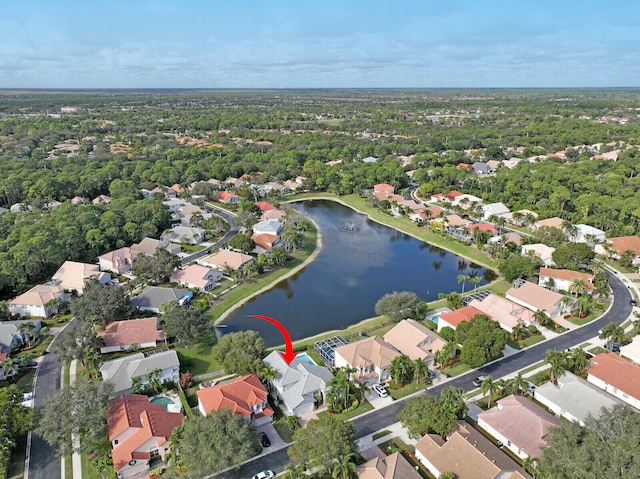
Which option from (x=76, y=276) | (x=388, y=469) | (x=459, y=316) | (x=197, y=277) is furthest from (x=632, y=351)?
(x=76, y=276)

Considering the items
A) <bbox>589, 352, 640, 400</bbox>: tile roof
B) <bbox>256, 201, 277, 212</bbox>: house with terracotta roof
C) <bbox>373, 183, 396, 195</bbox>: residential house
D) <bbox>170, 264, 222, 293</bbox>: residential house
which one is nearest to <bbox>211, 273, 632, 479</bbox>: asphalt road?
<bbox>589, 352, 640, 400</bbox>: tile roof

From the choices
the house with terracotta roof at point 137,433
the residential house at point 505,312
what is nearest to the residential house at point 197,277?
the house with terracotta roof at point 137,433

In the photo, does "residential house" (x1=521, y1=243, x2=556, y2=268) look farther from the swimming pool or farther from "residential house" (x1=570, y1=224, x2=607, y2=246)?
the swimming pool

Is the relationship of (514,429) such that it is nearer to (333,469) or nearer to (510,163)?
(333,469)

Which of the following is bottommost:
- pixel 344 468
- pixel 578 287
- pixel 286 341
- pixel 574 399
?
pixel 286 341

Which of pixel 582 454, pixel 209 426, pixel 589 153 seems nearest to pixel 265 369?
pixel 209 426

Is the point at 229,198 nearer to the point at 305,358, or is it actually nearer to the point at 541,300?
the point at 305,358
